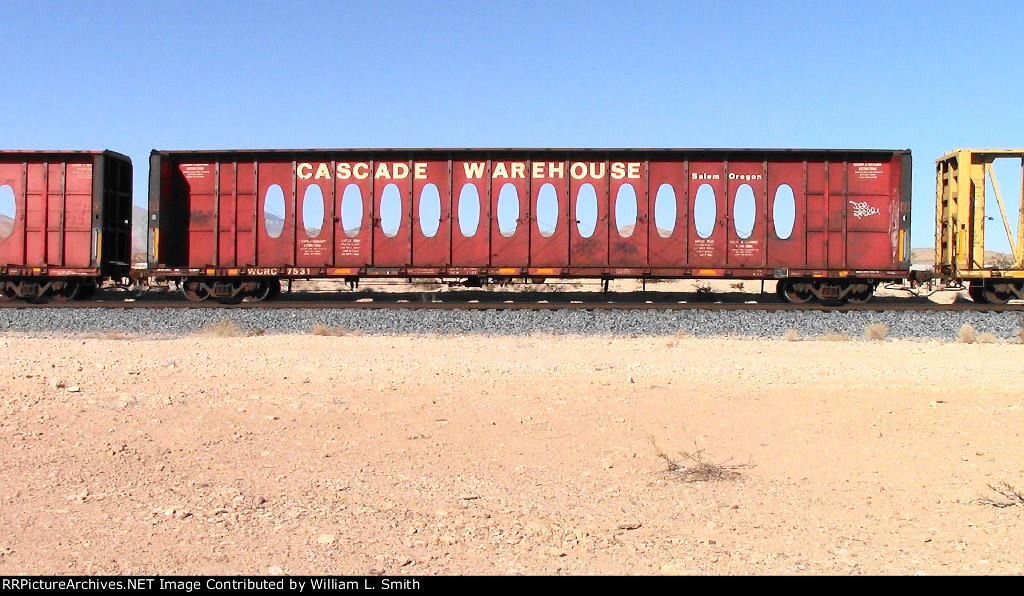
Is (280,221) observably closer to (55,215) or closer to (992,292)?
(55,215)

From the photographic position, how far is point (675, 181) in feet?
54.7

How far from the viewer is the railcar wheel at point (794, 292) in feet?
55.7

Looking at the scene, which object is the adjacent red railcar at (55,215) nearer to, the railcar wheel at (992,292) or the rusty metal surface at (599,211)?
the rusty metal surface at (599,211)

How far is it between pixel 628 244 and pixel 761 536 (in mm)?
12719

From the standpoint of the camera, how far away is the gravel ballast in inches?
563

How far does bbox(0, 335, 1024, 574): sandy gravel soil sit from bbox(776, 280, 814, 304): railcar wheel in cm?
654

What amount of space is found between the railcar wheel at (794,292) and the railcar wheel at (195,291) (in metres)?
12.4

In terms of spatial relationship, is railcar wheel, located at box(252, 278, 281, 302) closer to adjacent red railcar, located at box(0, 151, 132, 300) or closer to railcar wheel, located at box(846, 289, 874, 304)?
adjacent red railcar, located at box(0, 151, 132, 300)

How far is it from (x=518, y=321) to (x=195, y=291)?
7.54m

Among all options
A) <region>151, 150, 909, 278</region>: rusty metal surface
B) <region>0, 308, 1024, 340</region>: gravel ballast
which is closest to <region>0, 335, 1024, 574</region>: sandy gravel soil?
<region>0, 308, 1024, 340</region>: gravel ballast

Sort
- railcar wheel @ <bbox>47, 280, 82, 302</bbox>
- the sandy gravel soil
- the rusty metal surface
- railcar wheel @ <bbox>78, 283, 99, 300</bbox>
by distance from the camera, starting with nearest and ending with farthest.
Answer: the sandy gravel soil
the rusty metal surface
railcar wheel @ <bbox>47, 280, 82, 302</bbox>
railcar wheel @ <bbox>78, 283, 99, 300</bbox>

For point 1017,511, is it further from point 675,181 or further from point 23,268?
point 23,268

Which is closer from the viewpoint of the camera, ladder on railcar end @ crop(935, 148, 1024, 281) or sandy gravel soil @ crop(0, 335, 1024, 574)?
sandy gravel soil @ crop(0, 335, 1024, 574)

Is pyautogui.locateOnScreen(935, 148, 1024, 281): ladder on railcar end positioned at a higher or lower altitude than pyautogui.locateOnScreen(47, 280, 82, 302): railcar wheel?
higher
